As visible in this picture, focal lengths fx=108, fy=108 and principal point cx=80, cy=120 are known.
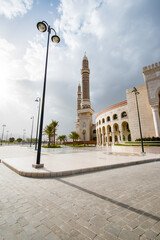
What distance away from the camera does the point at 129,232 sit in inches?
60.6

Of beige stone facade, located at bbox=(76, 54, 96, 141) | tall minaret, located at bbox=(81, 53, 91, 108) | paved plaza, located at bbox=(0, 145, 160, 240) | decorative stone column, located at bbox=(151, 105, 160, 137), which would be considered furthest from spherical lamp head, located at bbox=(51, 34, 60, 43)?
tall minaret, located at bbox=(81, 53, 91, 108)

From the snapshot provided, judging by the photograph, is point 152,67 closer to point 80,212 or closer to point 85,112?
point 80,212

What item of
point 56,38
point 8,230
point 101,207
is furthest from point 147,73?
point 8,230

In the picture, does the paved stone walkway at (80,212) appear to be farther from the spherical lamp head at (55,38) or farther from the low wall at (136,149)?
the low wall at (136,149)

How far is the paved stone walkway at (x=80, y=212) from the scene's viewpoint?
5.00 ft

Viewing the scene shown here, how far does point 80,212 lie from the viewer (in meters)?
2.03

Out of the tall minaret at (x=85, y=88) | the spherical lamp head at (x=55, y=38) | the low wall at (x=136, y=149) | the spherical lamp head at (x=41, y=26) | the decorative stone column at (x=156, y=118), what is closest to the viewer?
the spherical lamp head at (x=41, y=26)

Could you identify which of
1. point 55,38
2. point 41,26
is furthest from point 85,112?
point 41,26

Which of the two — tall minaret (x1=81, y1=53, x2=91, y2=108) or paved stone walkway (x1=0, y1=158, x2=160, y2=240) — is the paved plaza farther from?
tall minaret (x1=81, y1=53, x2=91, y2=108)

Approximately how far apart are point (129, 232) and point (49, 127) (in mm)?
26259

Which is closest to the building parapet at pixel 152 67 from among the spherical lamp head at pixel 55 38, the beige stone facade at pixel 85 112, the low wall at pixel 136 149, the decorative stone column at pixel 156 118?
the decorative stone column at pixel 156 118

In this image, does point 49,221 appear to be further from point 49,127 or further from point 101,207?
point 49,127

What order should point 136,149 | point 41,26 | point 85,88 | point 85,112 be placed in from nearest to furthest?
point 41,26
point 136,149
point 85,112
point 85,88

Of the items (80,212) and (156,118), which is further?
(156,118)
